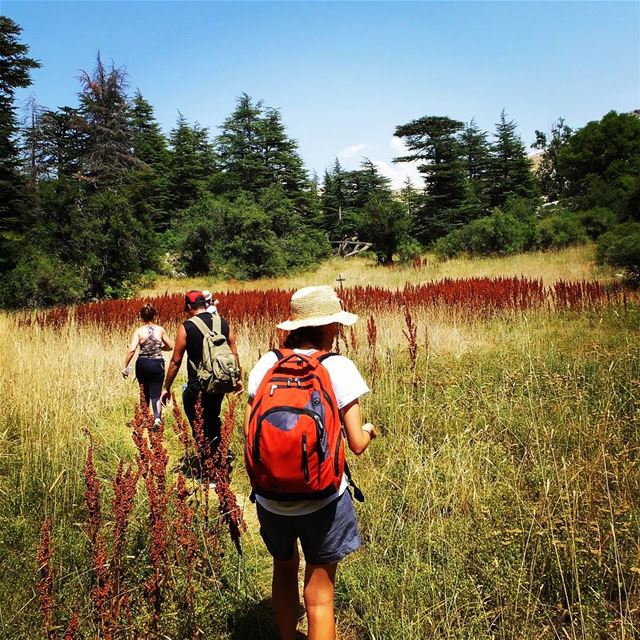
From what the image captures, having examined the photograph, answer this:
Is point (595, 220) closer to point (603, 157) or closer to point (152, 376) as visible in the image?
point (603, 157)

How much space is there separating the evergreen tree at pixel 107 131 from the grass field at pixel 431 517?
25.5 m

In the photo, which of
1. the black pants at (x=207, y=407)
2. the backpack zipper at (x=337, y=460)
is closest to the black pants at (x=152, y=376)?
the black pants at (x=207, y=407)

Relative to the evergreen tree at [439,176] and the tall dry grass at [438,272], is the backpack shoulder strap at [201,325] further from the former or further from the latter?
the evergreen tree at [439,176]

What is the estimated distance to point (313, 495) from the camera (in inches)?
70.9

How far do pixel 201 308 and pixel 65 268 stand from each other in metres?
16.7

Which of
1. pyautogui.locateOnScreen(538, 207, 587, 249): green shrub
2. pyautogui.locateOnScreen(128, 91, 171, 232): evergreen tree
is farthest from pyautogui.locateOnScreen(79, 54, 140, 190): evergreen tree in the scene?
pyautogui.locateOnScreen(538, 207, 587, 249): green shrub

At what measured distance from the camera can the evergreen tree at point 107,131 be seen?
2803 cm

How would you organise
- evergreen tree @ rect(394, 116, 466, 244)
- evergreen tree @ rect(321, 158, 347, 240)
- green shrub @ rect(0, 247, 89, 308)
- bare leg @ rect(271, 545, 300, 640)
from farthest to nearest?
1. evergreen tree @ rect(321, 158, 347, 240)
2. evergreen tree @ rect(394, 116, 466, 244)
3. green shrub @ rect(0, 247, 89, 308)
4. bare leg @ rect(271, 545, 300, 640)

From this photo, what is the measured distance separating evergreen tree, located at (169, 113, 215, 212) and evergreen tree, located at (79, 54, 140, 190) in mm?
8129

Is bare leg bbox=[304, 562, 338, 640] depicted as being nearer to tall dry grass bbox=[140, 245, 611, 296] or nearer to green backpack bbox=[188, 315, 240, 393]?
green backpack bbox=[188, 315, 240, 393]

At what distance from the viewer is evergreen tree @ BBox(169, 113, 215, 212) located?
3916 cm

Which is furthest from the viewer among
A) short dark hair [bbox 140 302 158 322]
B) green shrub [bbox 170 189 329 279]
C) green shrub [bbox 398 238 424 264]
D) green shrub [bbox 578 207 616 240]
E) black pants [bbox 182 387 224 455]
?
green shrub [bbox 398 238 424 264]

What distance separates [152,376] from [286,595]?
446 cm

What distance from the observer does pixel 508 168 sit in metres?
40.7
